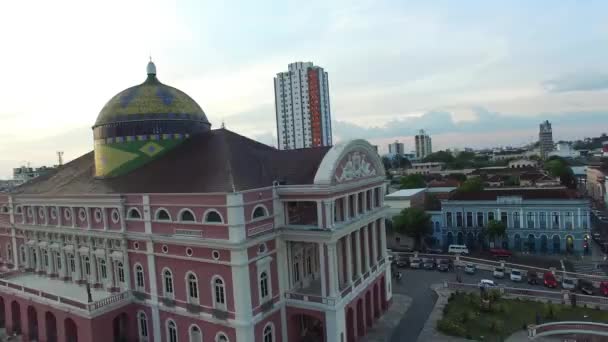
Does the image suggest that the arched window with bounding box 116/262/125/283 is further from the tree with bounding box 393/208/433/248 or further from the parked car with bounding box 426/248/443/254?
the parked car with bounding box 426/248/443/254

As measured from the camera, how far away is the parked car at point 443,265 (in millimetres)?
43062

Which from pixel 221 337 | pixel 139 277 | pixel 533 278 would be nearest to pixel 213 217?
pixel 221 337

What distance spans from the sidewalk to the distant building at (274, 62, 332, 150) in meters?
64.1

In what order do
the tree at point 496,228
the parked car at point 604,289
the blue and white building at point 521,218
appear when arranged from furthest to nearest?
1. the tree at point 496,228
2. the blue and white building at point 521,218
3. the parked car at point 604,289

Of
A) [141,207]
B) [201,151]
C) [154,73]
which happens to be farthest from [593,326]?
[154,73]

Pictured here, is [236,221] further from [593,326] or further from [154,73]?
[593,326]

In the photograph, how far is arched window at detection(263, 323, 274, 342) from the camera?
82.3ft

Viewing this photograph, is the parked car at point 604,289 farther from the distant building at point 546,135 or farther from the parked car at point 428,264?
the distant building at point 546,135

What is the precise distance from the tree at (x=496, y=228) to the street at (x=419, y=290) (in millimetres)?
7283

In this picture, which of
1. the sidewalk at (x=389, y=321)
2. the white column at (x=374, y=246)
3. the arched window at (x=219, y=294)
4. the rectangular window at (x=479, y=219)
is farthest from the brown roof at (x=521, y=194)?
the arched window at (x=219, y=294)

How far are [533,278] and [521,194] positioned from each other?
1409 centimetres

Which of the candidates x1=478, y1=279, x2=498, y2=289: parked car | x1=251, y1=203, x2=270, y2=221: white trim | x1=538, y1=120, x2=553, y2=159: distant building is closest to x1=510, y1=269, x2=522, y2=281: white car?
x1=478, y1=279, x2=498, y2=289: parked car

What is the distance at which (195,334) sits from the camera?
25781 millimetres

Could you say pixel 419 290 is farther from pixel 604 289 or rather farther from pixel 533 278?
pixel 604 289
